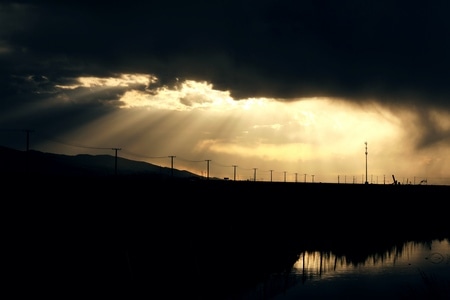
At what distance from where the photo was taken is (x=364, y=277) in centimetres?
4853

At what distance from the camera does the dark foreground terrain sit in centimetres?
3678

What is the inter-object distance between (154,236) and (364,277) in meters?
21.4

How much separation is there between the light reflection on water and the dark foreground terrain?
283cm

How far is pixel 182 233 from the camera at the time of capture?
54969mm

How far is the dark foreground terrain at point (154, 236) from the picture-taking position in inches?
1448

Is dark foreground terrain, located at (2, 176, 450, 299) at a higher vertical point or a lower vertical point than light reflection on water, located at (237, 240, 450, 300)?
higher

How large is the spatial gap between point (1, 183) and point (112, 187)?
10.4m

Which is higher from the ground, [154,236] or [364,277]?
[154,236]

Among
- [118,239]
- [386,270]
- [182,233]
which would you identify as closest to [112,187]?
[118,239]

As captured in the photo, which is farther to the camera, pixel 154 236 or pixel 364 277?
pixel 154 236

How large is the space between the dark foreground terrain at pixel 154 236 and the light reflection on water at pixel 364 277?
9.29ft

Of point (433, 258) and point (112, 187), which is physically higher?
point (112, 187)

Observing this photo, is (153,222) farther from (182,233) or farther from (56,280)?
(56,280)

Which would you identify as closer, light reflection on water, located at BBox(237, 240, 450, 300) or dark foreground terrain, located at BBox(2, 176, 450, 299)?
dark foreground terrain, located at BBox(2, 176, 450, 299)
